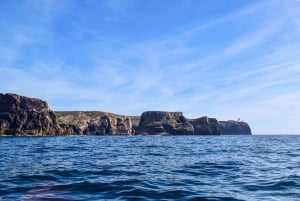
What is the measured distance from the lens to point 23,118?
178m

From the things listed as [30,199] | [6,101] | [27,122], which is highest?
[6,101]

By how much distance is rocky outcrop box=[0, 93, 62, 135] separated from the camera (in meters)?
174

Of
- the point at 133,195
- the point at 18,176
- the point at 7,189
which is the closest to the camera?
the point at 133,195

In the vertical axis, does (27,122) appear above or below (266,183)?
above

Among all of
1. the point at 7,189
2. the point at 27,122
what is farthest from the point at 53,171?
the point at 27,122

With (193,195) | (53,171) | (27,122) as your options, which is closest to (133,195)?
(193,195)

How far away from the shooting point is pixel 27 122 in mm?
177875

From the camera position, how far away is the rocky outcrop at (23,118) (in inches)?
6841

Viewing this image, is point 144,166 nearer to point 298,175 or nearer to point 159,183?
point 159,183

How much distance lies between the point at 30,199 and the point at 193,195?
6230mm

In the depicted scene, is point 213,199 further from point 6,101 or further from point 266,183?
point 6,101

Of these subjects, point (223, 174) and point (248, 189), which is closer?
point (248, 189)

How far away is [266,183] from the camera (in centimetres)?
1691

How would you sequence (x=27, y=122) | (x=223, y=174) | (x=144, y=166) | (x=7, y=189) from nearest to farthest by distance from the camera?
(x=7, y=189) → (x=223, y=174) → (x=144, y=166) → (x=27, y=122)
